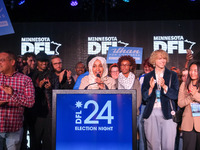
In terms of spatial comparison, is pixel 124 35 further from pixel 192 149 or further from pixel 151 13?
pixel 192 149

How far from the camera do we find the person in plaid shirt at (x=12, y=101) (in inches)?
121

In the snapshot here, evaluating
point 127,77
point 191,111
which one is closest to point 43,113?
point 127,77

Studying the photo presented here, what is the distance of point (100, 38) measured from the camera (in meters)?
8.82

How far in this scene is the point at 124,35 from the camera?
8.88 meters

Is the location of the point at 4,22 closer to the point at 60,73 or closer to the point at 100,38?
the point at 60,73

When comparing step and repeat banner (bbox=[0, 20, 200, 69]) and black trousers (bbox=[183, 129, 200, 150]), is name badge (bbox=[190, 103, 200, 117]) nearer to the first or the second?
black trousers (bbox=[183, 129, 200, 150])

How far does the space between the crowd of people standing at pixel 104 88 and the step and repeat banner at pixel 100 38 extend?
12.6 ft

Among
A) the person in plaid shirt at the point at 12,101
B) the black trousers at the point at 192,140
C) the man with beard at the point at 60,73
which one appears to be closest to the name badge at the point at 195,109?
the black trousers at the point at 192,140

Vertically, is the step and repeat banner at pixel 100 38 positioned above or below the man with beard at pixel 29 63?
above

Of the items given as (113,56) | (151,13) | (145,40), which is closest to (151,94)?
(113,56)

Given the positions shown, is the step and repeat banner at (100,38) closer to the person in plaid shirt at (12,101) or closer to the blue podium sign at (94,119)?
the person in plaid shirt at (12,101)

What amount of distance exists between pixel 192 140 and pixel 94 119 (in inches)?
90.0

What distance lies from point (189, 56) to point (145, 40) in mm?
2405

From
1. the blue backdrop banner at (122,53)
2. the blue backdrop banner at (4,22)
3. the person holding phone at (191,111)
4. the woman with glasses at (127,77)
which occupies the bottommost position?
the person holding phone at (191,111)
